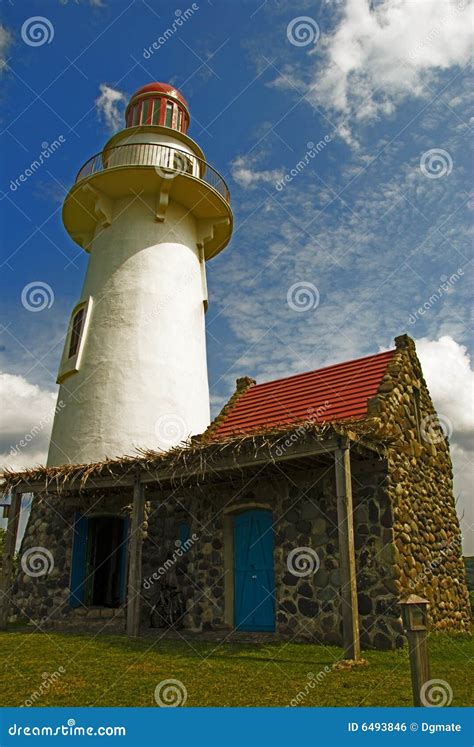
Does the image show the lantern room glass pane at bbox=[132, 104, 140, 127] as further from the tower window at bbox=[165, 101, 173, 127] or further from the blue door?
the blue door

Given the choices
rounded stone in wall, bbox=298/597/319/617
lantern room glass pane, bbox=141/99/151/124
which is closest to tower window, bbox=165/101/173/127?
lantern room glass pane, bbox=141/99/151/124

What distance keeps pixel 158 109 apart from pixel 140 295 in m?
6.93

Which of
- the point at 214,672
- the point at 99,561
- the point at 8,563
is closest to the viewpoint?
the point at 214,672

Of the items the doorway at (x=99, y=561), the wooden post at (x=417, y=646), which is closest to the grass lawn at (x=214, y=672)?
the wooden post at (x=417, y=646)

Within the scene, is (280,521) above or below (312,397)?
below

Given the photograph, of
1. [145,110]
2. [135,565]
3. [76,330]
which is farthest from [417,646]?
[145,110]

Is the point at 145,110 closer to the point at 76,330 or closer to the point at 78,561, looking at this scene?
the point at 76,330

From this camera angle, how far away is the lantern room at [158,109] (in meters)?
17.8

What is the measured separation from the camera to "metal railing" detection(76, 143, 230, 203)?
620 inches

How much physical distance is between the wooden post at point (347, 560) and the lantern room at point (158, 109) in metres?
13.5

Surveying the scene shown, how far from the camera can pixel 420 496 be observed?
10820 millimetres

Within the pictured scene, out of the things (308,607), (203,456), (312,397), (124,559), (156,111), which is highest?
(156,111)

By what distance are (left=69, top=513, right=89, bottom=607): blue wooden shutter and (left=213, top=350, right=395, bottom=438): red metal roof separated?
391 centimetres

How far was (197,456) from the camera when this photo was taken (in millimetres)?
9781
